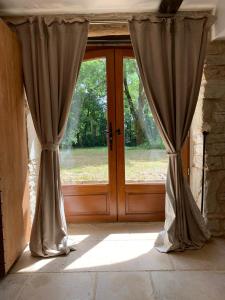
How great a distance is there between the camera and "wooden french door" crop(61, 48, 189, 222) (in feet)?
10.9

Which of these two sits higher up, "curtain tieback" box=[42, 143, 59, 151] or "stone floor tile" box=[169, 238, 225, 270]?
"curtain tieback" box=[42, 143, 59, 151]

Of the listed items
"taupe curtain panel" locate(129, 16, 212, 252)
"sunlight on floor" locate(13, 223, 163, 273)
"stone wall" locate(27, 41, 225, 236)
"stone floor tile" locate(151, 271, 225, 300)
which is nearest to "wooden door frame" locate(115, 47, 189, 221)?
"sunlight on floor" locate(13, 223, 163, 273)

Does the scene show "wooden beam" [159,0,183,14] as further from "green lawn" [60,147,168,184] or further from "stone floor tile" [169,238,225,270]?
"stone floor tile" [169,238,225,270]

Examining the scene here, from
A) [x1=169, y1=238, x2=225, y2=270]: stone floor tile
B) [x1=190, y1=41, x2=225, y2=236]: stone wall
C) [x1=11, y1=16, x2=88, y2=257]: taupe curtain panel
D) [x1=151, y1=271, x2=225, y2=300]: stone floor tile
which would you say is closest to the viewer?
[x1=151, y1=271, x2=225, y2=300]: stone floor tile

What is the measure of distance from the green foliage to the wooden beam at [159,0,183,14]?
0.71 m

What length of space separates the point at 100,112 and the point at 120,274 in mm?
1825

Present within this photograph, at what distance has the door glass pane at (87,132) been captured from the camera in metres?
3.34

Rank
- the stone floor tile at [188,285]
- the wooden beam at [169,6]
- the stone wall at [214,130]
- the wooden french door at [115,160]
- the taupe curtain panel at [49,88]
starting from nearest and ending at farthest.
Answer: the stone floor tile at [188,285] < the wooden beam at [169,6] < the taupe curtain panel at [49,88] < the stone wall at [214,130] < the wooden french door at [115,160]

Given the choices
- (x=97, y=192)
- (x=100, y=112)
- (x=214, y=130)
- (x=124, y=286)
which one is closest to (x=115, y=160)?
(x=97, y=192)

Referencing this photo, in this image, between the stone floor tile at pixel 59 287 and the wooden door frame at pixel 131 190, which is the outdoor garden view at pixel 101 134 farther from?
the stone floor tile at pixel 59 287

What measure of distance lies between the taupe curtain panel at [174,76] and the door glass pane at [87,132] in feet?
2.39

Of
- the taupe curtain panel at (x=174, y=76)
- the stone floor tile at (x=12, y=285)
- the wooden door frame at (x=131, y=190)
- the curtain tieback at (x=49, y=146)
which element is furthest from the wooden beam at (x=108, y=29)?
the stone floor tile at (x=12, y=285)

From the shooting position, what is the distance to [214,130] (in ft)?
9.73

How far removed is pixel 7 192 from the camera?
2.45 m
